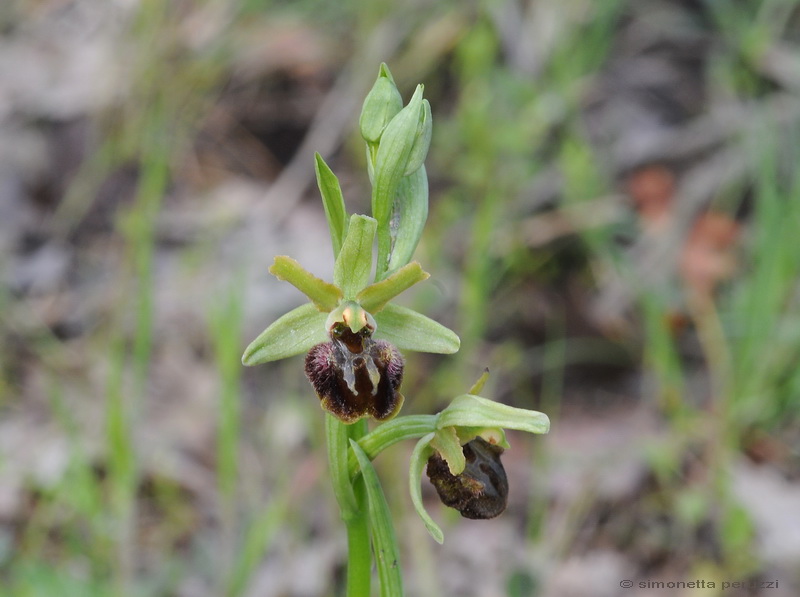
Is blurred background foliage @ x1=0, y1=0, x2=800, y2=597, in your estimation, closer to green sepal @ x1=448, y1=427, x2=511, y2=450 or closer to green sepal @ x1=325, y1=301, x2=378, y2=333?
green sepal @ x1=448, y1=427, x2=511, y2=450

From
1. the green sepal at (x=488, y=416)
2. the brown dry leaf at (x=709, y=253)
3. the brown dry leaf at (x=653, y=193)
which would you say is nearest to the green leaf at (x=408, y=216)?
the green sepal at (x=488, y=416)

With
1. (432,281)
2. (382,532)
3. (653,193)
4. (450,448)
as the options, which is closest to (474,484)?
(450,448)

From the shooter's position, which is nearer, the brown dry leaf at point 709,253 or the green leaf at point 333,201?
the green leaf at point 333,201

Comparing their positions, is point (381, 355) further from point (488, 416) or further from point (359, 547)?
point (359, 547)

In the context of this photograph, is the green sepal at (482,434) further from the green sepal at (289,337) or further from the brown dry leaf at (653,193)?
the brown dry leaf at (653,193)

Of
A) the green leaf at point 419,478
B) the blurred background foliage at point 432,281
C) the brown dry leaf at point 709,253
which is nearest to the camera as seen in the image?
the green leaf at point 419,478

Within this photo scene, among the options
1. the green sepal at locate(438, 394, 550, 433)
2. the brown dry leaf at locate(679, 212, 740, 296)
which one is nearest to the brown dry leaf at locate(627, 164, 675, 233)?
the brown dry leaf at locate(679, 212, 740, 296)

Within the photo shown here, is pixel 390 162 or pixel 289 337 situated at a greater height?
pixel 390 162
